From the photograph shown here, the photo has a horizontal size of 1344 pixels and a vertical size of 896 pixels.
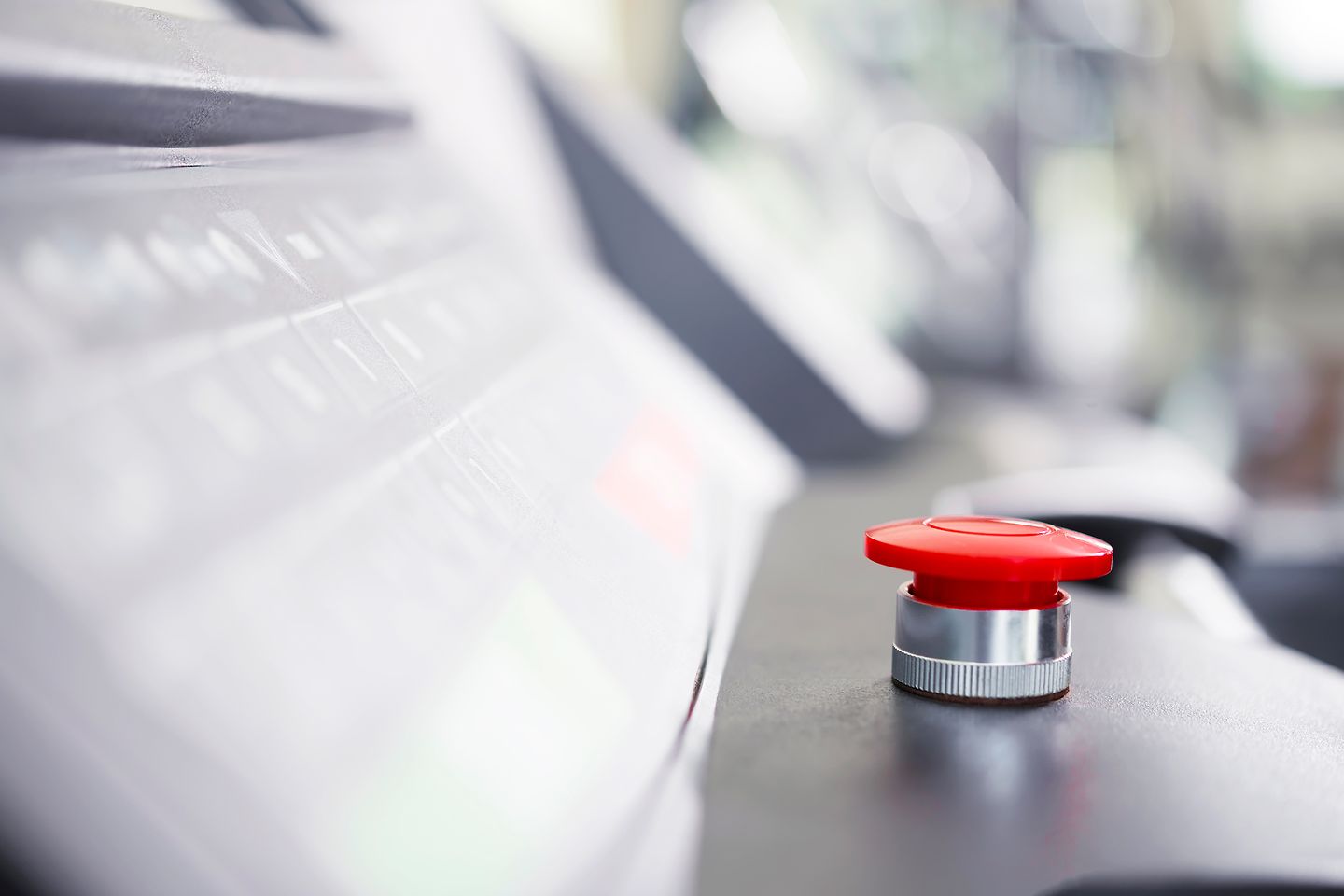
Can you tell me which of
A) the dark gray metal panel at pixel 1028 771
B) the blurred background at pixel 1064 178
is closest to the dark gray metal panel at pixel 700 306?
the blurred background at pixel 1064 178

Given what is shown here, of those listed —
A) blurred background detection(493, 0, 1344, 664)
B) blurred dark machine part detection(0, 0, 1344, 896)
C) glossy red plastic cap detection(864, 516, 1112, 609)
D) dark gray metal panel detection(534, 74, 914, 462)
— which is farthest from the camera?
blurred background detection(493, 0, 1344, 664)

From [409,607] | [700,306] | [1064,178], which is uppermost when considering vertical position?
[409,607]

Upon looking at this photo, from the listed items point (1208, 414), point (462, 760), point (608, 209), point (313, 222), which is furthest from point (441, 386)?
point (1208, 414)

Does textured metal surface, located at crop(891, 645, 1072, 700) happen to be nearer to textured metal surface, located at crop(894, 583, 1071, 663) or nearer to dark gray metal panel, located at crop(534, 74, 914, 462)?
textured metal surface, located at crop(894, 583, 1071, 663)

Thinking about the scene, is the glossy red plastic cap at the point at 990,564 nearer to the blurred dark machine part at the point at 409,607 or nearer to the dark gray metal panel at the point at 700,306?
the blurred dark machine part at the point at 409,607

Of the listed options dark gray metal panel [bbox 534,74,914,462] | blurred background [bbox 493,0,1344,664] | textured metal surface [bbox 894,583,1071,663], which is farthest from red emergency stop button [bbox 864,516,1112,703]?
blurred background [bbox 493,0,1344,664]

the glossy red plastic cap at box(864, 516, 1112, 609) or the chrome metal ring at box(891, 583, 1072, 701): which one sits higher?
the glossy red plastic cap at box(864, 516, 1112, 609)

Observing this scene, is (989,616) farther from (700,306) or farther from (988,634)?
(700,306)

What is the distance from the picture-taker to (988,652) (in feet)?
1.31

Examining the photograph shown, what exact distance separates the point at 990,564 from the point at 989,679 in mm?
38

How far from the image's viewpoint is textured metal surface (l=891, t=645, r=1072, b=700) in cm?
40

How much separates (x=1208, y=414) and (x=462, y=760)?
398 cm

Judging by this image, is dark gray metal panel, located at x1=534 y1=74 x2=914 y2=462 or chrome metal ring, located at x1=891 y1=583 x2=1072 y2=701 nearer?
chrome metal ring, located at x1=891 y1=583 x2=1072 y2=701

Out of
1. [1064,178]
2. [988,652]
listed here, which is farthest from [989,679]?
[1064,178]
